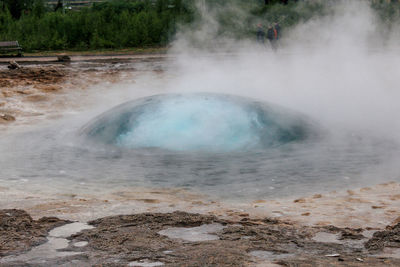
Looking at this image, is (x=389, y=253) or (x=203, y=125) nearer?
(x=389, y=253)

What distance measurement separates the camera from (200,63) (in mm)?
18297

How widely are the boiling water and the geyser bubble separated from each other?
1cm

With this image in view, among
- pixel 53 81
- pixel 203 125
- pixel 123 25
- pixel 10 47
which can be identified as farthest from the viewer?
pixel 123 25

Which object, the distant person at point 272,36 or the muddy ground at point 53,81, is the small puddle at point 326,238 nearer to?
the muddy ground at point 53,81

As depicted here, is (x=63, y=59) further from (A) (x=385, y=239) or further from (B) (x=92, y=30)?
(A) (x=385, y=239)

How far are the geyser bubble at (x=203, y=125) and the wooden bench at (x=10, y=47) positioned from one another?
15.8 metres

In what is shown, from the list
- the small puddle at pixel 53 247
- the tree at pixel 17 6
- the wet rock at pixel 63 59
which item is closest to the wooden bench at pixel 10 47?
the wet rock at pixel 63 59

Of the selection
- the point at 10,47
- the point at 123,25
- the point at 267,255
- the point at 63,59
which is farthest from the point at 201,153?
the point at 123,25

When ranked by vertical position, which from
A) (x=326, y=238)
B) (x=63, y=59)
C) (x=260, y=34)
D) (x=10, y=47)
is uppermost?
(x=260, y=34)

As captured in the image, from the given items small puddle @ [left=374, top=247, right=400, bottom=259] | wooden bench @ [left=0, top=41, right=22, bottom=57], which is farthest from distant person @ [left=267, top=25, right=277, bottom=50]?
small puddle @ [left=374, top=247, right=400, bottom=259]

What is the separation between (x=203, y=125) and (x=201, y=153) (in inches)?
18.9

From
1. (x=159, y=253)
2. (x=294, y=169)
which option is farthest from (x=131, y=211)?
(x=294, y=169)

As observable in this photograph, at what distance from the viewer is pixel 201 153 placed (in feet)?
26.1

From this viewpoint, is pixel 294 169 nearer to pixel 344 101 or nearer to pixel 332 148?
pixel 332 148
